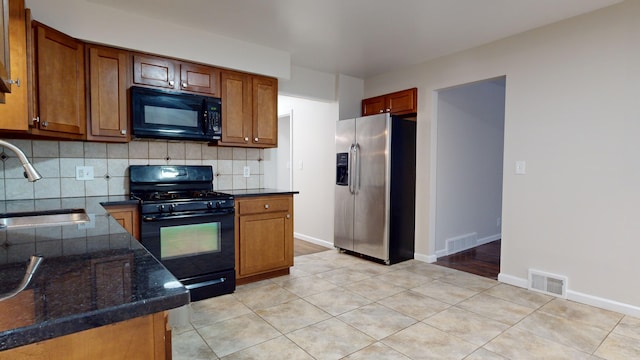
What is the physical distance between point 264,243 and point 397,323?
1468 mm

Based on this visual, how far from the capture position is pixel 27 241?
1114 millimetres

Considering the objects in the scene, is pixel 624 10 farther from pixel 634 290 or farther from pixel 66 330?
pixel 66 330

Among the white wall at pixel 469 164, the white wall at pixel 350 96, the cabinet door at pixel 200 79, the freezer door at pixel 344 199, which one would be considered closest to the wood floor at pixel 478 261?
the white wall at pixel 469 164

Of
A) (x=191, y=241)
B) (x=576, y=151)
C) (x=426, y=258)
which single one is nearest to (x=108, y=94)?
(x=191, y=241)

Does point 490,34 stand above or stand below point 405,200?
above

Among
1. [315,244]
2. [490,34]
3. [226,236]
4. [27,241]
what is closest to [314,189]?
[315,244]

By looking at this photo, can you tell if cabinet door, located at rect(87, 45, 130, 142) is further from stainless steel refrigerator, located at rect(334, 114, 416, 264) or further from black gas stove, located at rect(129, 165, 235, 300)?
stainless steel refrigerator, located at rect(334, 114, 416, 264)

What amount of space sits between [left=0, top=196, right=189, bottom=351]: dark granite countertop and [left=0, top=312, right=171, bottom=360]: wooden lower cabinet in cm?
7

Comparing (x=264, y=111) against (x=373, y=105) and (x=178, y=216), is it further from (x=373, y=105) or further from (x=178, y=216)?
(x=373, y=105)

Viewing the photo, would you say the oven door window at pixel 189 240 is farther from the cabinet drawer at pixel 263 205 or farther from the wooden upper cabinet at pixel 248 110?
the wooden upper cabinet at pixel 248 110

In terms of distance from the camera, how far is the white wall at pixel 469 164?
4086mm

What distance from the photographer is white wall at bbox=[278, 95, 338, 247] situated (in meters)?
4.64

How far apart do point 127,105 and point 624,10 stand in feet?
13.1

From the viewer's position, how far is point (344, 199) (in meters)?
4.28
